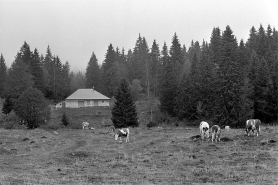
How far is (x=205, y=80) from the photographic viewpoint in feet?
201

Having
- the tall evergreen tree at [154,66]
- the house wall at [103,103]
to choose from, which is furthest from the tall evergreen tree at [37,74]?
the tall evergreen tree at [154,66]

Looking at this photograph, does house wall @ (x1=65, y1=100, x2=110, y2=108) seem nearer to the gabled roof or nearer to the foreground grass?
the gabled roof

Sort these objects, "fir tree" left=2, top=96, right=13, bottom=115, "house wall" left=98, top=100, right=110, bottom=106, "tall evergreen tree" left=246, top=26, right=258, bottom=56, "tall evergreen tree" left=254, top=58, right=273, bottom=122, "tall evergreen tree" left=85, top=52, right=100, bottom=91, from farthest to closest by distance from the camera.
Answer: "tall evergreen tree" left=85, top=52, right=100, bottom=91, "tall evergreen tree" left=246, top=26, right=258, bottom=56, "house wall" left=98, top=100, right=110, bottom=106, "fir tree" left=2, top=96, right=13, bottom=115, "tall evergreen tree" left=254, top=58, right=273, bottom=122

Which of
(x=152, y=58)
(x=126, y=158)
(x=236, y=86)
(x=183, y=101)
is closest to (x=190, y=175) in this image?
(x=126, y=158)

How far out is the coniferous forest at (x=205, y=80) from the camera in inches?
2020

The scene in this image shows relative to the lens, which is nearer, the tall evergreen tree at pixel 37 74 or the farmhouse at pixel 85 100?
the farmhouse at pixel 85 100

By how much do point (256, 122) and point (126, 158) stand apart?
40.2ft

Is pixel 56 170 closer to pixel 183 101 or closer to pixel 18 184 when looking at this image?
pixel 18 184

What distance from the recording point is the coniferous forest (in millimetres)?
51312

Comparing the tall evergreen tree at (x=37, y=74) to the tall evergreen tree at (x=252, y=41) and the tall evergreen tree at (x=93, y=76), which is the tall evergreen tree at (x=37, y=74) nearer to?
the tall evergreen tree at (x=93, y=76)

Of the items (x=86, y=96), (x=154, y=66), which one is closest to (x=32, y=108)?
(x=86, y=96)

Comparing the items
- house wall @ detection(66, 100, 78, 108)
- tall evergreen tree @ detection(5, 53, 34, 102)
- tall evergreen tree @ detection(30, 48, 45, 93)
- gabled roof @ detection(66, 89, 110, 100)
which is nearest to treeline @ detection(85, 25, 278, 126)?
gabled roof @ detection(66, 89, 110, 100)

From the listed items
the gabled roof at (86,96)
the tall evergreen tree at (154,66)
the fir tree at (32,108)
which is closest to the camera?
the fir tree at (32,108)

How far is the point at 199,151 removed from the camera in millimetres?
20438
